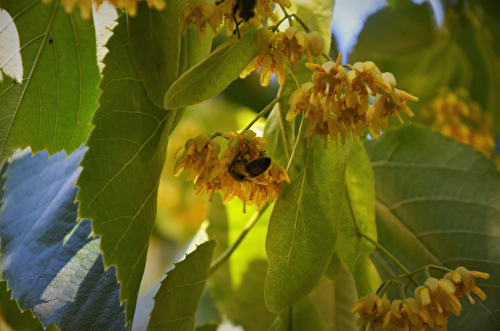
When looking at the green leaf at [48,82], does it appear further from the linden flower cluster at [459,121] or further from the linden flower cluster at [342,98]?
the linden flower cluster at [459,121]

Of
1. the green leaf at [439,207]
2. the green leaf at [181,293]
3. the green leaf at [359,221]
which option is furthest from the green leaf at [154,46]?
the green leaf at [439,207]

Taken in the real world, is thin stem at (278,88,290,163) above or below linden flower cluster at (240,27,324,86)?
below

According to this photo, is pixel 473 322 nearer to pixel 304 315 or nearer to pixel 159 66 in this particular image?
pixel 304 315

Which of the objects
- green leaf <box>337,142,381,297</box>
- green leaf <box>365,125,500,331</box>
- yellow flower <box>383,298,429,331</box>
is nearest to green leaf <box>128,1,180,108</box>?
green leaf <box>337,142,381,297</box>

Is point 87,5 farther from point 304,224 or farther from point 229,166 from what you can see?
point 304,224

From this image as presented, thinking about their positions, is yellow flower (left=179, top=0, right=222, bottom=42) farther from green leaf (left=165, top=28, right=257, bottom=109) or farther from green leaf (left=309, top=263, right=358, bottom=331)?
green leaf (left=309, top=263, right=358, bottom=331)

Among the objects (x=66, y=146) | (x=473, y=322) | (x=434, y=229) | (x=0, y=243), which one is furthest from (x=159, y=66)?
(x=473, y=322)
